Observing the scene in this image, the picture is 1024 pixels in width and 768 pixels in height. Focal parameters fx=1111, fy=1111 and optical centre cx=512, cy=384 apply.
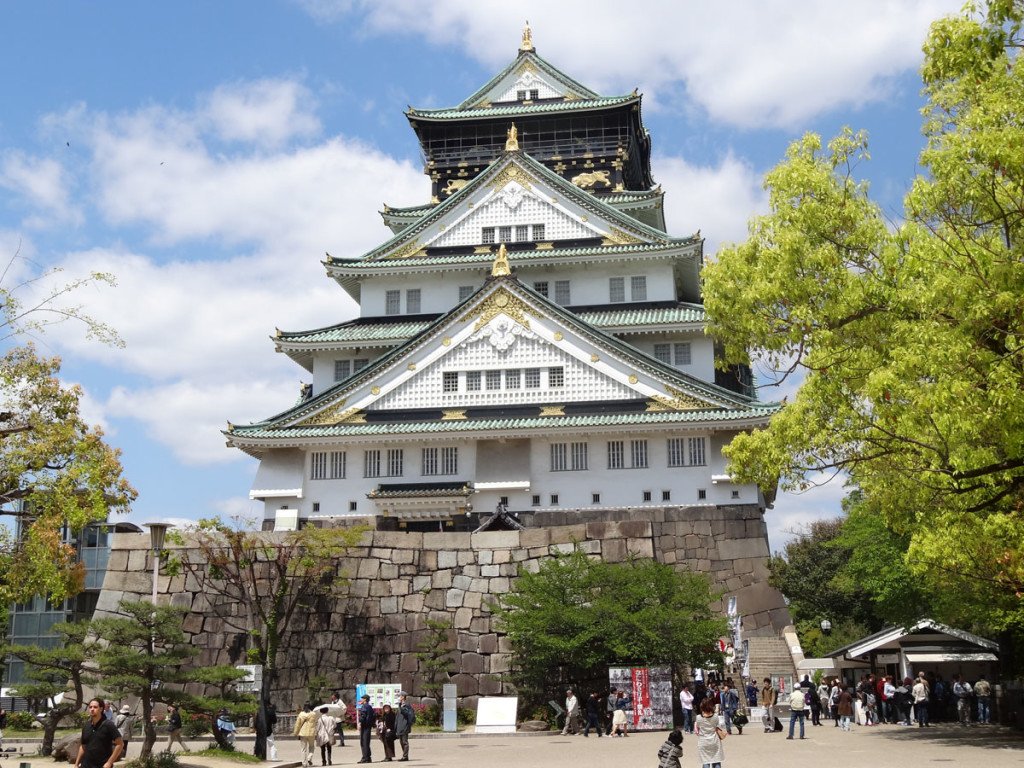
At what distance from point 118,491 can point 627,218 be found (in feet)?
85.8

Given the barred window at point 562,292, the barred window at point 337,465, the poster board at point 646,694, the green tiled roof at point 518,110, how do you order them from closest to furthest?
1. the poster board at point 646,694
2. the barred window at point 337,465
3. the barred window at point 562,292
4. the green tiled roof at point 518,110

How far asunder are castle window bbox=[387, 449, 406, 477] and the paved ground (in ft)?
44.1

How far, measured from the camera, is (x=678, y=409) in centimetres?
3759

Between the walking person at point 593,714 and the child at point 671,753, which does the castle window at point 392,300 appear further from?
the child at point 671,753

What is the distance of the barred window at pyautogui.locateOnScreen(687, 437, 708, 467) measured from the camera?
124 ft

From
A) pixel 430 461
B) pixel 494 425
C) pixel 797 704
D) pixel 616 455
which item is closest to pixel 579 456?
pixel 616 455

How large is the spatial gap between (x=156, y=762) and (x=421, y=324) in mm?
28187

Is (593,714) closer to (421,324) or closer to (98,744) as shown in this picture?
(98,744)

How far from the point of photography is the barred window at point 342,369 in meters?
45.1

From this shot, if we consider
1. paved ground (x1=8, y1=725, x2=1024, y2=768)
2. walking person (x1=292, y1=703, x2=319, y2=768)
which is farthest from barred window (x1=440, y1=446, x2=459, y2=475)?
walking person (x1=292, y1=703, x2=319, y2=768)

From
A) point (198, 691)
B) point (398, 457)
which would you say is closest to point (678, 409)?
point (398, 457)

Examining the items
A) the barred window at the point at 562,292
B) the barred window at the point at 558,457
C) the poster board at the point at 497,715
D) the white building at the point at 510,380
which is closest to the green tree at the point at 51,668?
the poster board at the point at 497,715

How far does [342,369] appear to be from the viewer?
148 ft

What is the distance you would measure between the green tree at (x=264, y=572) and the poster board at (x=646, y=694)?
845 centimetres
